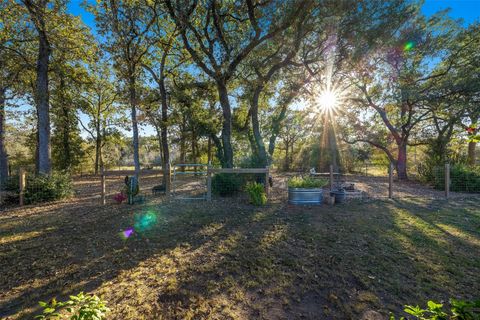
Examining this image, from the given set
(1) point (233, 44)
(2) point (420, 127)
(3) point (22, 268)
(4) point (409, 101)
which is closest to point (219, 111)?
(1) point (233, 44)

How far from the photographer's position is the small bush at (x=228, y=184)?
7.24 m

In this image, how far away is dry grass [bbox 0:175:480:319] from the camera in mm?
2166

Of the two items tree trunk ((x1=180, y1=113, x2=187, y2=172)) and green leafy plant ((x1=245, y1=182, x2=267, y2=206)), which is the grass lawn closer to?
green leafy plant ((x1=245, y1=182, x2=267, y2=206))

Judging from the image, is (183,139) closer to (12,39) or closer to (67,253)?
(12,39)

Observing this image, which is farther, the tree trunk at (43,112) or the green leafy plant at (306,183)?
the tree trunk at (43,112)

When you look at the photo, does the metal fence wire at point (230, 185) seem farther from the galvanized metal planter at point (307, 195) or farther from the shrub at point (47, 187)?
the shrub at point (47, 187)

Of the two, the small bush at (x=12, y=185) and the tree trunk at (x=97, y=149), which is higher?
the tree trunk at (x=97, y=149)

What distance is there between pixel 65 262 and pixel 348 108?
16588mm

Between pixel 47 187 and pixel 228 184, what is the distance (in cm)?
567

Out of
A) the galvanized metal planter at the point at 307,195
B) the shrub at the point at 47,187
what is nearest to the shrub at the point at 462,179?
the galvanized metal planter at the point at 307,195

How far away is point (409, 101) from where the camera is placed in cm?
1180

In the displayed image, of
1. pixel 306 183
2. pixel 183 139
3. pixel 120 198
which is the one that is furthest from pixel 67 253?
pixel 183 139

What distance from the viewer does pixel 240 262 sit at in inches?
116

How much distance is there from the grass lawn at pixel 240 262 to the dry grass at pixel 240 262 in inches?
0.6
